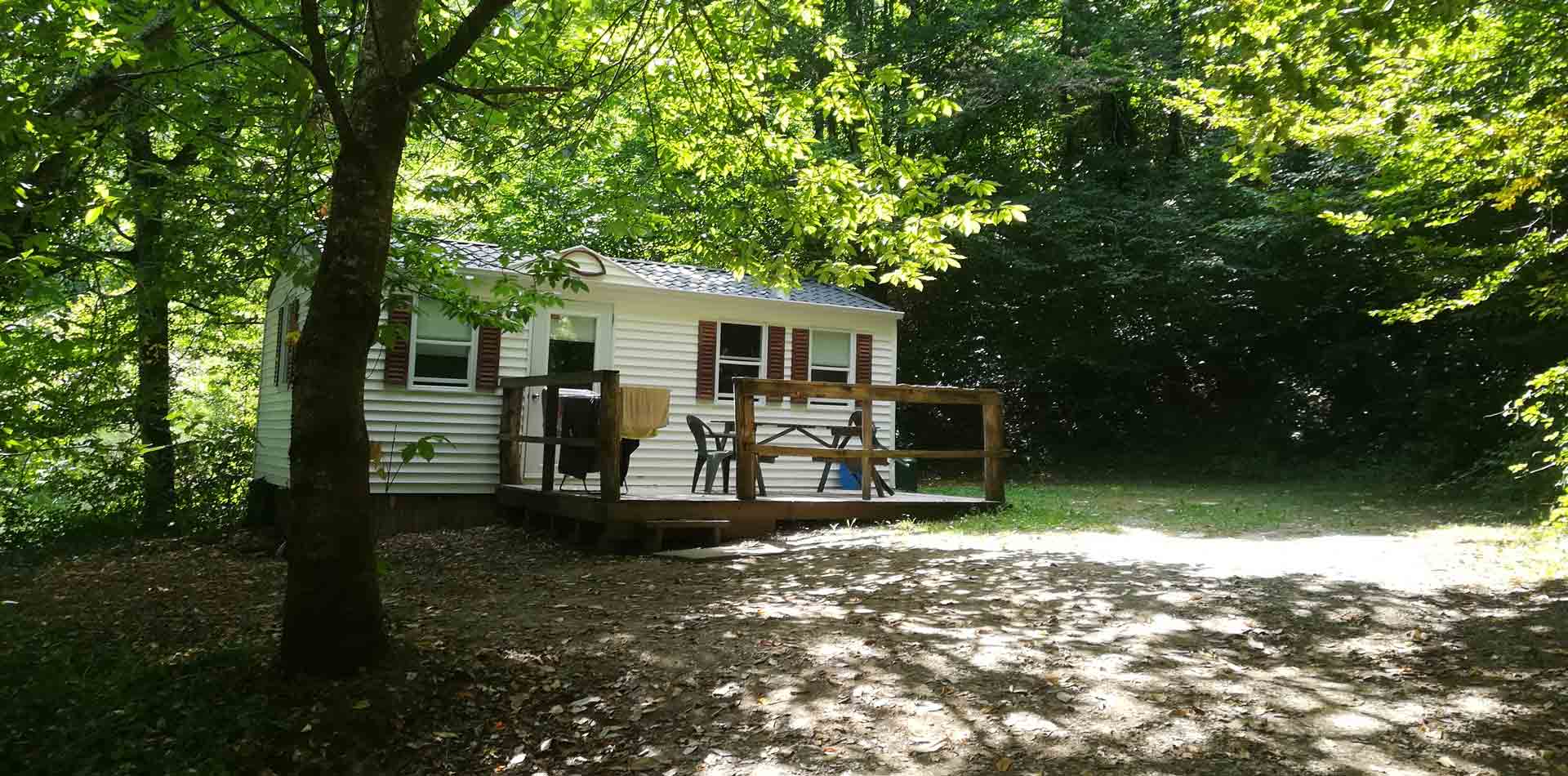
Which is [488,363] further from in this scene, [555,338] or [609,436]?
[609,436]

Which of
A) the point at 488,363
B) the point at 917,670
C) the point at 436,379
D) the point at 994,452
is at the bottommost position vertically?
the point at 917,670

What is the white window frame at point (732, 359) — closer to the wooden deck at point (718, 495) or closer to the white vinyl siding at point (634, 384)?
the white vinyl siding at point (634, 384)

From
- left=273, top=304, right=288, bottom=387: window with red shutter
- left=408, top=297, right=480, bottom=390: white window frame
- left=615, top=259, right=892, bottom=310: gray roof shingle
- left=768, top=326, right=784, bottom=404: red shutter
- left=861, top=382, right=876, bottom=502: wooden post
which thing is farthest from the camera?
left=768, top=326, right=784, bottom=404: red shutter

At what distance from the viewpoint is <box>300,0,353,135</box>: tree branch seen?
395cm

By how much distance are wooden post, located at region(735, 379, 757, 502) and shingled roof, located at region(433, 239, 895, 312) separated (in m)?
2.61

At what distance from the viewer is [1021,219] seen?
20.6ft

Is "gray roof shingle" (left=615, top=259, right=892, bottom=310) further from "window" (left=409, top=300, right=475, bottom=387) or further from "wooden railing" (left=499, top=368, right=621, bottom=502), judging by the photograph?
"wooden railing" (left=499, top=368, right=621, bottom=502)

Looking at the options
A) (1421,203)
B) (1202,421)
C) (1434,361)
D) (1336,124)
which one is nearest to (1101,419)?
(1202,421)

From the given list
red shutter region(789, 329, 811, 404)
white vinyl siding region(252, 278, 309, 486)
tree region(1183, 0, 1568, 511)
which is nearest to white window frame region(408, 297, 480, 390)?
white vinyl siding region(252, 278, 309, 486)

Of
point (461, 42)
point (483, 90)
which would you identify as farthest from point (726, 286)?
point (461, 42)

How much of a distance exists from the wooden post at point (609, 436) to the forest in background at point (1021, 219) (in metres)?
1.46

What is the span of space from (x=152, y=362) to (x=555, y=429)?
→ 18.4ft

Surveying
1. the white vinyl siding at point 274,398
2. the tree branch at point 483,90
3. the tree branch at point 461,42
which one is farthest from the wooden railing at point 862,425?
the white vinyl siding at point 274,398

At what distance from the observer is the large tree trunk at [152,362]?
6973mm
